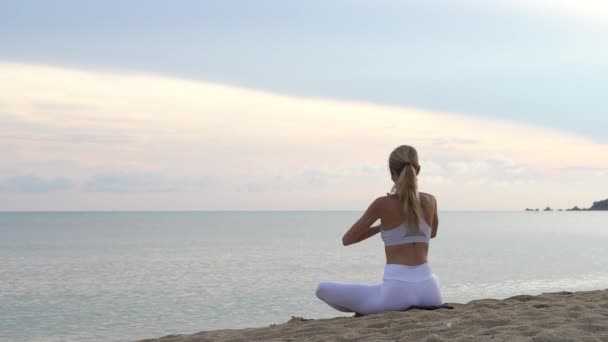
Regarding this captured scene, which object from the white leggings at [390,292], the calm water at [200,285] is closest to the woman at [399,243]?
the white leggings at [390,292]

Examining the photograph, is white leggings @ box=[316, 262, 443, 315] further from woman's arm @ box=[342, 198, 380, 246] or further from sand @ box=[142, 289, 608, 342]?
woman's arm @ box=[342, 198, 380, 246]

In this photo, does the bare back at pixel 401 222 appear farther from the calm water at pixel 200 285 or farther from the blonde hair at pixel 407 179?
the calm water at pixel 200 285

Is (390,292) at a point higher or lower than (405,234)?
lower

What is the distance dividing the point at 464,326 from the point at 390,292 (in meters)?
1.05

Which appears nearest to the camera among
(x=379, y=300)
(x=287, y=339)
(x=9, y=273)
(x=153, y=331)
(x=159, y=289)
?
(x=287, y=339)

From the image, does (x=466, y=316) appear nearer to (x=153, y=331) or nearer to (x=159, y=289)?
(x=153, y=331)

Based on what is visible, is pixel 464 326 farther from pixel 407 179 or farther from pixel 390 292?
pixel 407 179

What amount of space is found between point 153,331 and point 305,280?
37.3 feet

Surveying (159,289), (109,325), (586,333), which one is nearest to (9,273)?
(159,289)

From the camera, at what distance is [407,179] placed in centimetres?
702

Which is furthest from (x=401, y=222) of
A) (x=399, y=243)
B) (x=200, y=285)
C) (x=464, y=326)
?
(x=200, y=285)

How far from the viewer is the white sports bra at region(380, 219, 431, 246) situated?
723cm

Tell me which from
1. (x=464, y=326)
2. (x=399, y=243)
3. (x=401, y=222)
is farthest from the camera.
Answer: (x=399, y=243)

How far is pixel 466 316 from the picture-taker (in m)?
7.14
